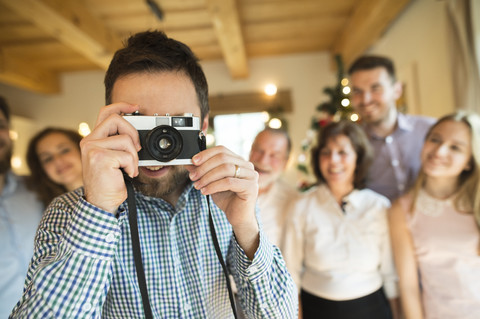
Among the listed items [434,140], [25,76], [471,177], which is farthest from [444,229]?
[25,76]

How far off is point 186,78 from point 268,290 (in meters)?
0.57

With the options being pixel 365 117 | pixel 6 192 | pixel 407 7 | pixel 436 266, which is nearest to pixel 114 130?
pixel 6 192

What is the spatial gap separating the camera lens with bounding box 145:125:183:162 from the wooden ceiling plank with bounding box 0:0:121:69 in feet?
6.74

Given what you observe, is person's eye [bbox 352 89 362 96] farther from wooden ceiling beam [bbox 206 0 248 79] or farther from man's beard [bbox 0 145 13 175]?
man's beard [bbox 0 145 13 175]

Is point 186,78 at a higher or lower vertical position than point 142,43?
lower

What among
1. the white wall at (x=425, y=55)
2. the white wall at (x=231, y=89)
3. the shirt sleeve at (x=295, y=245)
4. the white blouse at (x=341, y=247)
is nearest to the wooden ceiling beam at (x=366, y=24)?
the white wall at (x=425, y=55)

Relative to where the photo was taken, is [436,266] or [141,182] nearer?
[141,182]

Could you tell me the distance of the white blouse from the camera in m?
1.29

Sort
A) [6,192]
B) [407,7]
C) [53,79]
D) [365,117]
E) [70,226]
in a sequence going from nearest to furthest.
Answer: [70,226] < [6,192] < [365,117] < [407,7] < [53,79]

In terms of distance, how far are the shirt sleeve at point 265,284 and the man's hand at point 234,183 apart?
3 centimetres

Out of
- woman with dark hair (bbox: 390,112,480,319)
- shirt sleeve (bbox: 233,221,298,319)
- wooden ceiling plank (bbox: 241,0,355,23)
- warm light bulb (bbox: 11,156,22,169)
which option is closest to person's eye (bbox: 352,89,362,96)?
woman with dark hair (bbox: 390,112,480,319)

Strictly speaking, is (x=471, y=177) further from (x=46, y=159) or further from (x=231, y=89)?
(x=231, y=89)

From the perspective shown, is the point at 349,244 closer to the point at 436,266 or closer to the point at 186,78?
the point at 436,266

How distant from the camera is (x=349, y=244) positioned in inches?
51.8
